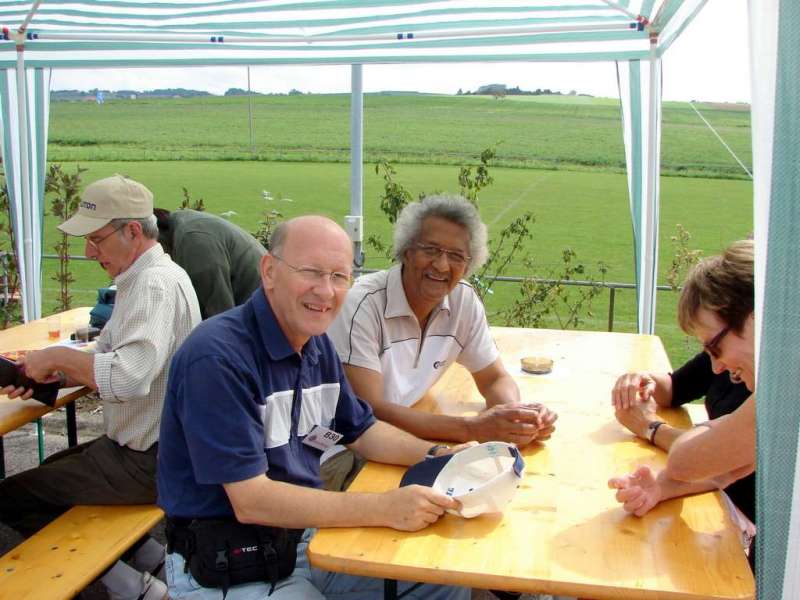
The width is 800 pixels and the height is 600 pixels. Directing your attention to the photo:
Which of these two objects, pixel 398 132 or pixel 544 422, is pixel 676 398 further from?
pixel 398 132

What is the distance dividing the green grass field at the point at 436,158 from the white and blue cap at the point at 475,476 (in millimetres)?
17356

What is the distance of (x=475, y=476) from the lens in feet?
6.38

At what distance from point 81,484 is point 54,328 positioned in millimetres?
1513

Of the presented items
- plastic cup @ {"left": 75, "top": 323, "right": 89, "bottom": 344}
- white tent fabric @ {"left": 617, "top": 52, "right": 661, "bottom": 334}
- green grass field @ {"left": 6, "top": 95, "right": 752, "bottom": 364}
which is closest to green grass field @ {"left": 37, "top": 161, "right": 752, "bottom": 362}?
green grass field @ {"left": 6, "top": 95, "right": 752, "bottom": 364}

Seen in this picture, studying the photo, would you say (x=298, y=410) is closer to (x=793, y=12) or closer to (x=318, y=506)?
(x=318, y=506)

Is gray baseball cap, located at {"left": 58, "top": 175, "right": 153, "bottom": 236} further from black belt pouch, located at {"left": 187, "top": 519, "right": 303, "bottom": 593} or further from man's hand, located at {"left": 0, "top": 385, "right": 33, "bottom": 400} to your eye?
black belt pouch, located at {"left": 187, "top": 519, "right": 303, "bottom": 593}

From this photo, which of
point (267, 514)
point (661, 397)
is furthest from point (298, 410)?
point (661, 397)

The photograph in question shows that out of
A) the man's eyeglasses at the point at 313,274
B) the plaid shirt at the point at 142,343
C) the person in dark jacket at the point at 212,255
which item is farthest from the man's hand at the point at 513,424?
the person in dark jacket at the point at 212,255

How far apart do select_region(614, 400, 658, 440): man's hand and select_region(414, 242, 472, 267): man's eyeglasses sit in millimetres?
766

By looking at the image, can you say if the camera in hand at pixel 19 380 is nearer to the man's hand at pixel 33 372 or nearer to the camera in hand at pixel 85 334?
the man's hand at pixel 33 372

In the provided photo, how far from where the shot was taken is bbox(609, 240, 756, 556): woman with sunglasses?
177 centimetres

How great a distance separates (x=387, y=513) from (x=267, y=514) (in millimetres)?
288

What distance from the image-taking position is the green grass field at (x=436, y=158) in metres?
28.9

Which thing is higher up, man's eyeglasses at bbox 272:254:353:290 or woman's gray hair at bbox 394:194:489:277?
woman's gray hair at bbox 394:194:489:277
